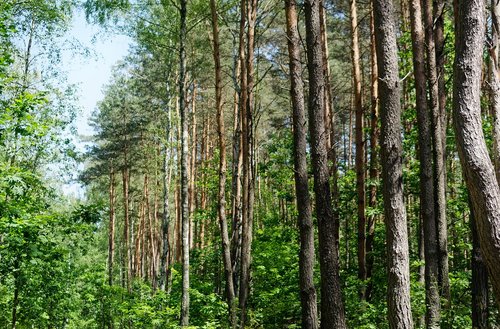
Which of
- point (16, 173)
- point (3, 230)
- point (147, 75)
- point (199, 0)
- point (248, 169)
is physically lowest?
point (3, 230)

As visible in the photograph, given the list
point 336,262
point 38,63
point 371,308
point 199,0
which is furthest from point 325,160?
point 38,63

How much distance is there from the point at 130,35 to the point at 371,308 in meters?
13.0

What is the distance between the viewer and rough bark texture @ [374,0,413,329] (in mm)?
5477

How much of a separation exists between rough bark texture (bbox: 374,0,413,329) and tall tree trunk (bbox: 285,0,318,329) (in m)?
1.86

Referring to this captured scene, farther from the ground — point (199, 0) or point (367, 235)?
point (199, 0)

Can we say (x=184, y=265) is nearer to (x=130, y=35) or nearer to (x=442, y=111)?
(x=442, y=111)

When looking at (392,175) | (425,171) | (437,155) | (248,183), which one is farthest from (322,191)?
(248,183)

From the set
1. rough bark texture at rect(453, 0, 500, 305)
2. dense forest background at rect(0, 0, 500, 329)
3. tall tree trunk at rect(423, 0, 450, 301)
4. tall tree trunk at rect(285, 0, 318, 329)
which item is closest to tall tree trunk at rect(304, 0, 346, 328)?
dense forest background at rect(0, 0, 500, 329)

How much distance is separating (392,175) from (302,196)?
209 centimetres

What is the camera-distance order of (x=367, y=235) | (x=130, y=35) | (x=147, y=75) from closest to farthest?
(x=367, y=235)
(x=130, y=35)
(x=147, y=75)

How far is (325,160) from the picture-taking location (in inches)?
284

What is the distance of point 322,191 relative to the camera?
7.04 metres

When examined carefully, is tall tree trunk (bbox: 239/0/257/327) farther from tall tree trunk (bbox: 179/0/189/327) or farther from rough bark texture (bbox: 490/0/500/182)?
rough bark texture (bbox: 490/0/500/182)

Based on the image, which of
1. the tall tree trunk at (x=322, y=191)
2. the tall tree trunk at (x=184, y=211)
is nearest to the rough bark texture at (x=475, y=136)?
the tall tree trunk at (x=322, y=191)
